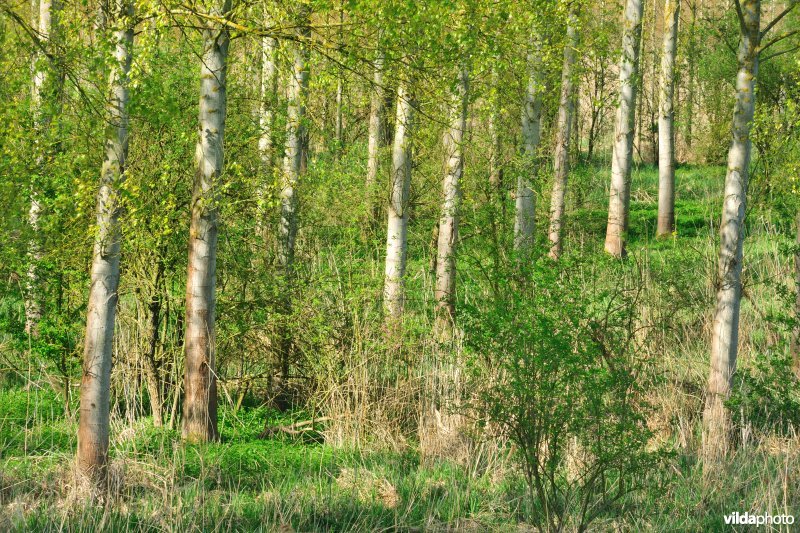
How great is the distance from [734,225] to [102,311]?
4829mm

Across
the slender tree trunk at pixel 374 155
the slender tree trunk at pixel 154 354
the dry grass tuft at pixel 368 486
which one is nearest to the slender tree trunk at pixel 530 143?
the slender tree trunk at pixel 374 155

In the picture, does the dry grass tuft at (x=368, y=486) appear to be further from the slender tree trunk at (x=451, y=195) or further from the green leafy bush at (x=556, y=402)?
the slender tree trunk at (x=451, y=195)

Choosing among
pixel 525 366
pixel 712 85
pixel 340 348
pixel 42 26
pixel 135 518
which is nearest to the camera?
pixel 525 366

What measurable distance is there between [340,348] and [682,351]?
135 inches

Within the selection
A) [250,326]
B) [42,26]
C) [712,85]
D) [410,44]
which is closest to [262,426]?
[250,326]

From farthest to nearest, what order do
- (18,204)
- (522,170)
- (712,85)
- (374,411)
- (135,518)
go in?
(712,85), (522,170), (374,411), (18,204), (135,518)

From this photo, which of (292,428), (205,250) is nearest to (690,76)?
(292,428)

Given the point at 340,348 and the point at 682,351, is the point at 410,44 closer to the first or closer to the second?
the point at 340,348

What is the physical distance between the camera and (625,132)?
15.6 m

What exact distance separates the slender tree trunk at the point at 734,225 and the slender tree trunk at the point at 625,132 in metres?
6.54

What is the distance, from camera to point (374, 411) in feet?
26.9

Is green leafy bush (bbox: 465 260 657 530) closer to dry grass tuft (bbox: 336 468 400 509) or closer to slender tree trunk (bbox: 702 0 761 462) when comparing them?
dry grass tuft (bbox: 336 468 400 509)

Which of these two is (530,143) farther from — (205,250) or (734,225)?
(205,250)

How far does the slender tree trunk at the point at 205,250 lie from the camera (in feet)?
25.3
